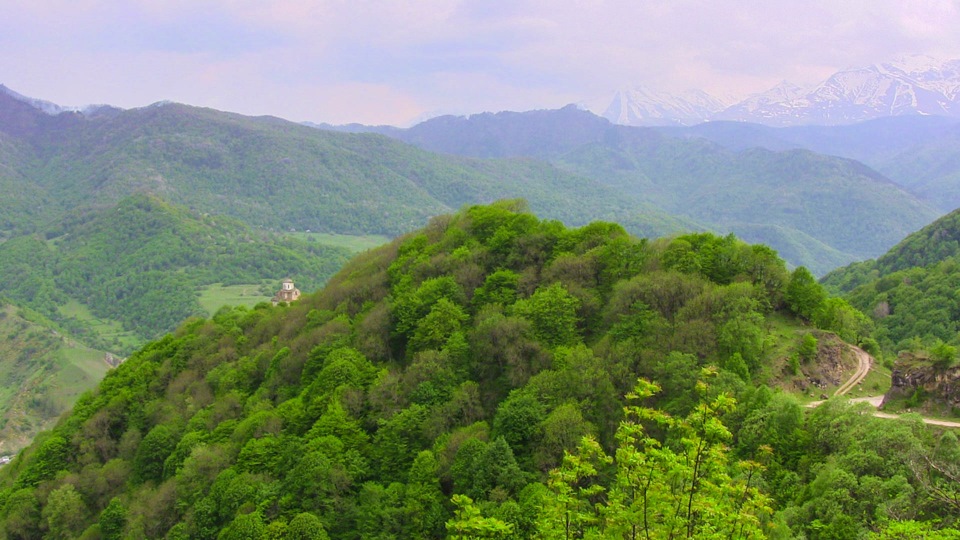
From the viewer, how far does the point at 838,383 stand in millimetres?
34688

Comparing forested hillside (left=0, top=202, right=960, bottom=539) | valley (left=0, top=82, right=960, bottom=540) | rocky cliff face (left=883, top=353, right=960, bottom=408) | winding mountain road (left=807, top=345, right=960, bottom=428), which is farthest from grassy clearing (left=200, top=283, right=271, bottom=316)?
rocky cliff face (left=883, top=353, right=960, bottom=408)

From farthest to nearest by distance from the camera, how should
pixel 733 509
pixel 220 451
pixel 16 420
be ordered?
pixel 16 420
pixel 220 451
pixel 733 509

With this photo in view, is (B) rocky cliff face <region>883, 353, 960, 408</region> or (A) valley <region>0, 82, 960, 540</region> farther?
(B) rocky cliff face <region>883, 353, 960, 408</region>

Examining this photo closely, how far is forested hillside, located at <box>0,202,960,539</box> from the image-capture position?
2089 centimetres

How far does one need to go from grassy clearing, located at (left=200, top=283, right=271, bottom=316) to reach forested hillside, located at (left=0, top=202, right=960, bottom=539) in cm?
12076

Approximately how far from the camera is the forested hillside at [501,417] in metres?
20.9

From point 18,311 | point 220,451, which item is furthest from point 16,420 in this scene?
point 220,451

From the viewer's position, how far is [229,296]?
596 ft

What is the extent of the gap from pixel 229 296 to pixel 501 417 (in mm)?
165223

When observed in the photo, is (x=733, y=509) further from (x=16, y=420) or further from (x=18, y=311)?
(x=18, y=311)

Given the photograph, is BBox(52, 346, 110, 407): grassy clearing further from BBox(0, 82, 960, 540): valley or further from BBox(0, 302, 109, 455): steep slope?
BBox(0, 82, 960, 540): valley

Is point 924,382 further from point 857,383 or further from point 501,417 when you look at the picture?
point 501,417

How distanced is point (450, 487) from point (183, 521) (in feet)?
54.8

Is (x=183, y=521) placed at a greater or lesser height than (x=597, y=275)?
lesser
